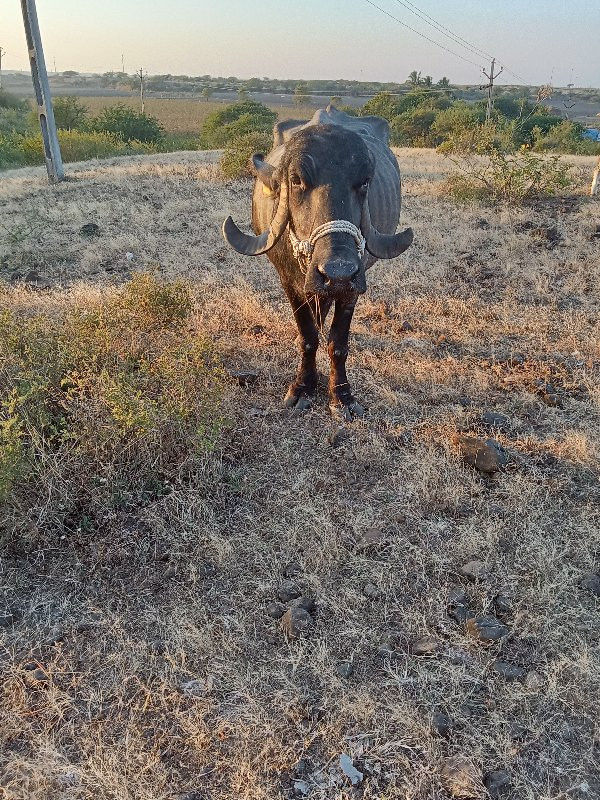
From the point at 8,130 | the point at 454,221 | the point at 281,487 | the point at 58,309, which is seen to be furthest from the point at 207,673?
the point at 8,130

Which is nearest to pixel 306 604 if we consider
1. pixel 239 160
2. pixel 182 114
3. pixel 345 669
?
pixel 345 669

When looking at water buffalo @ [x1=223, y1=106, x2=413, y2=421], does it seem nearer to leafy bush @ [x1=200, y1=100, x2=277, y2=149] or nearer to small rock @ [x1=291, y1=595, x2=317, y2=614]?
small rock @ [x1=291, y1=595, x2=317, y2=614]

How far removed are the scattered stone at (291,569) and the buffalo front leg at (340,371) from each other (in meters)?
1.40

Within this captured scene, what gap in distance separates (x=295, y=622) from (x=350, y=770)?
63cm

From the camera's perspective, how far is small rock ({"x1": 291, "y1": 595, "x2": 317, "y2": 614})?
2554 mm

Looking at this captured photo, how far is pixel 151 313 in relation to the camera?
4.69 m

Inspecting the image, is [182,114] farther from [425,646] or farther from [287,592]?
[425,646]

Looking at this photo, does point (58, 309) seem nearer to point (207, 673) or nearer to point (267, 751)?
point (207, 673)

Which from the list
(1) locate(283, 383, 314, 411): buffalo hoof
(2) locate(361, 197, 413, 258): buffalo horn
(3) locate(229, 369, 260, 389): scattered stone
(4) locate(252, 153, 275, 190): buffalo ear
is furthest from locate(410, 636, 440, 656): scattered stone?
(4) locate(252, 153, 275, 190): buffalo ear

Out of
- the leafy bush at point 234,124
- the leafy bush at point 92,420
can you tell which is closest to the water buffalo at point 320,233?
the leafy bush at point 92,420

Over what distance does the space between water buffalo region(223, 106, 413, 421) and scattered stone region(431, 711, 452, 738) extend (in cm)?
188

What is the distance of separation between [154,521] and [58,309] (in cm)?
310

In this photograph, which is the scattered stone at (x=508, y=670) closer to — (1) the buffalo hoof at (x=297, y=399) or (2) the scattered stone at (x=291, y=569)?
(2) the scattered stone at (x=291, y=569)

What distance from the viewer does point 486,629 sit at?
2.41 meters
